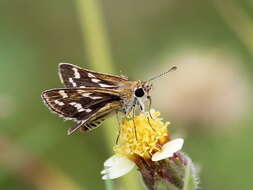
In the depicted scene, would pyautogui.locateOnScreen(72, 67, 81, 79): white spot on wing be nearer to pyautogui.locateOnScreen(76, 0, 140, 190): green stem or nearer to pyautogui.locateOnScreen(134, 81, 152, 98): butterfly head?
pyautogui.locateOnScreen(134, 81, 152, 98): butterfly head

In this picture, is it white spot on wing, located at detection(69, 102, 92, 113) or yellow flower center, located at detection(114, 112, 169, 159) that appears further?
white spot on wing, located at detection(69, 102, 92, 113)

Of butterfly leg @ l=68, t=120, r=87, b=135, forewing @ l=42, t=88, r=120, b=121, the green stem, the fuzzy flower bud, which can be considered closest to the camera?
the fuzzy flower bud

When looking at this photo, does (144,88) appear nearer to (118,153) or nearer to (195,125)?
(118,153)

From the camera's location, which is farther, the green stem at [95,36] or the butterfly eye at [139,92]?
the green stem at [95,36]

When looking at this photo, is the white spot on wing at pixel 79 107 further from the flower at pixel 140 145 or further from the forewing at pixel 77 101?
the flower at pixel 140 145

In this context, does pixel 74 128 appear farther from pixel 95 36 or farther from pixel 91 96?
pixel 95 36

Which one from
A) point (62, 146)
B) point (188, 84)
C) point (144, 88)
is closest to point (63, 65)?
point (144, 88)

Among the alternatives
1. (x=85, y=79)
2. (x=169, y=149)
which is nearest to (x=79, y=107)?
(x=85, y=79)

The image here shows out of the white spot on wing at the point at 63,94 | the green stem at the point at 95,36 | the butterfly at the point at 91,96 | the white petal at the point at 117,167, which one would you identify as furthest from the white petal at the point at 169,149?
the green stem at the point at 95,36

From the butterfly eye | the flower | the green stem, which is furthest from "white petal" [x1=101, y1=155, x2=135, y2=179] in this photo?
the green stem
